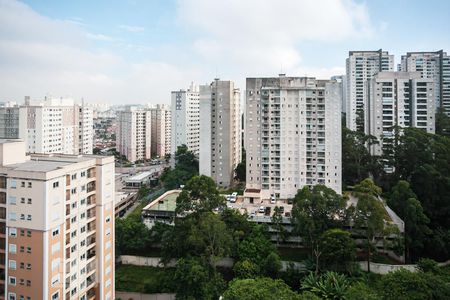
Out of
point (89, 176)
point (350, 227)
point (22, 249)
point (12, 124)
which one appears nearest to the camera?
point (22, 249)

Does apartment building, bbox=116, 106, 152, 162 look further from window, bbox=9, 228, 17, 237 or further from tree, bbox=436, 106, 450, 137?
window, bbox=9, 228, 17, 237

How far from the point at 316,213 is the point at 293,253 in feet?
8.12

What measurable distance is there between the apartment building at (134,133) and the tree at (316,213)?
29.6 meters

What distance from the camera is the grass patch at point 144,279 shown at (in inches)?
540

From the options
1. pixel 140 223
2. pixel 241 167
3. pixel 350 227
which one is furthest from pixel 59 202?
pixel 241 167

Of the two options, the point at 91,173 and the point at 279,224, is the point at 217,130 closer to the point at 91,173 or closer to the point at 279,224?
the point at 279,224

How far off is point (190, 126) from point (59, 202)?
83.7 feet

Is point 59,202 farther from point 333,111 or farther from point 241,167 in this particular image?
point 241,167

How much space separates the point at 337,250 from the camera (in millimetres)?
13555

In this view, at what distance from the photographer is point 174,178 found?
89.9 ft

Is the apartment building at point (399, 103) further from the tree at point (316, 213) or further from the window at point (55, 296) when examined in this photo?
the window at point (55, 296)

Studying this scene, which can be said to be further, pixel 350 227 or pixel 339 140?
pixel 339 140

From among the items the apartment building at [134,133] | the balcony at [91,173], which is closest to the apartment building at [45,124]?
the apartment building at [134,133]

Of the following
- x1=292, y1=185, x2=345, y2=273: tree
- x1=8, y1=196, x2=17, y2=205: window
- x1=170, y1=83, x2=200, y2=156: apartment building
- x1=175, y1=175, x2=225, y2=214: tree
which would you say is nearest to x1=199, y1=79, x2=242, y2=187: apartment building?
x1=170, y1=83, x2=200, y2=156: apartment building
